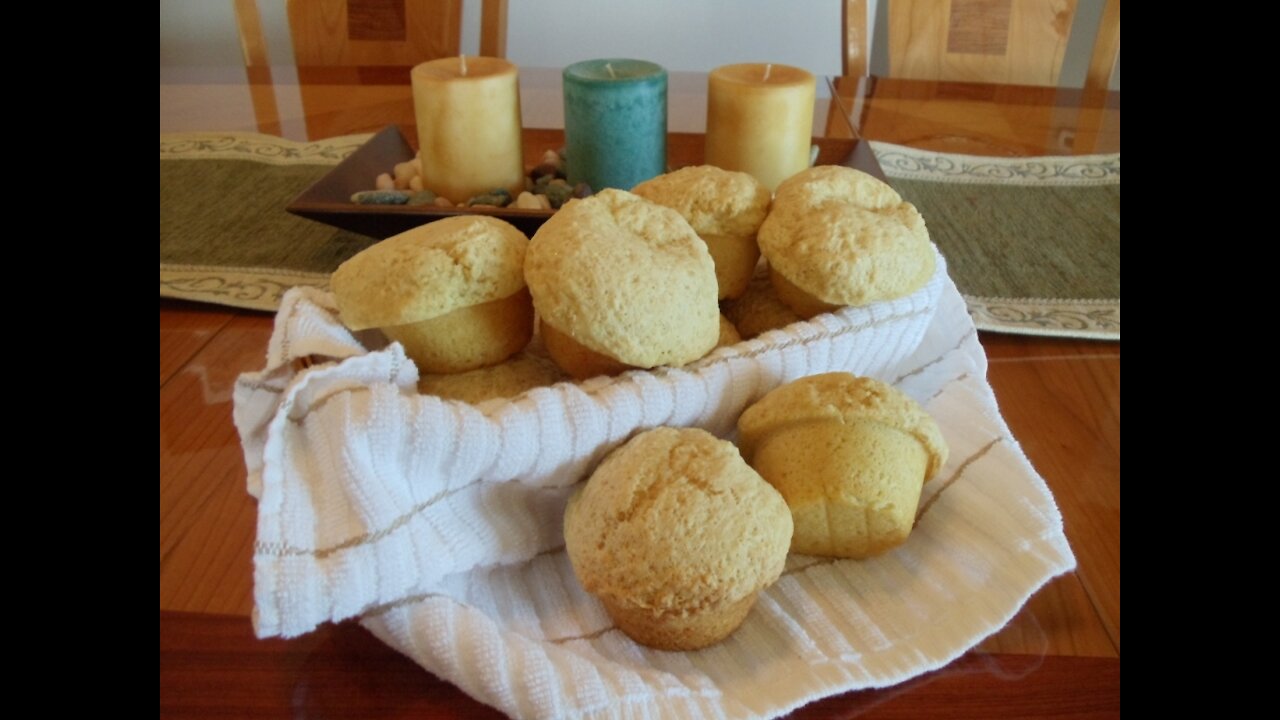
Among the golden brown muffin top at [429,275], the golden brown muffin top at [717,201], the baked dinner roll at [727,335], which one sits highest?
the golden brown muffin top at [717,201]

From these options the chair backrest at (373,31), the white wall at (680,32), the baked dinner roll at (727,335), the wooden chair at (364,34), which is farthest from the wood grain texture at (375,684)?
the white wall at (680,32)

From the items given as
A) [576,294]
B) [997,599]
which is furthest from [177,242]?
[997,599]

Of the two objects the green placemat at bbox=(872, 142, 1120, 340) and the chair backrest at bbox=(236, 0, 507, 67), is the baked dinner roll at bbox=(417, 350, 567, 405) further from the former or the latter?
the chair backrest at bbox=(236, 0, 507, 67)


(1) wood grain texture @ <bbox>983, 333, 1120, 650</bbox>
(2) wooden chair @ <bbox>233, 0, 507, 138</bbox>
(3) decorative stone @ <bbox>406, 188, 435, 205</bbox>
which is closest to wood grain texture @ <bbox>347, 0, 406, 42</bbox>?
(2) wooden chair @ <bbox>233, 0, 507, 138</bbox>

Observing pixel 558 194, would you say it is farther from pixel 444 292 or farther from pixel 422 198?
pixel 444 292

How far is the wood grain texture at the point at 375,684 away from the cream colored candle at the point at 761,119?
0.67 meters

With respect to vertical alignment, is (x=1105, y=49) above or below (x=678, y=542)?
above

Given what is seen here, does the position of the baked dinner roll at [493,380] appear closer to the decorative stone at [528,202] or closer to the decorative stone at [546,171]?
the decorative stone at [528,202]

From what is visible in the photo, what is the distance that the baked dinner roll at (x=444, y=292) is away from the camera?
22.1 inches


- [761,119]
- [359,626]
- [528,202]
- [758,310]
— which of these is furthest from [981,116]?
[359,626]

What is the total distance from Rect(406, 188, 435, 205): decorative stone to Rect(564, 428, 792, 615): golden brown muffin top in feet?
1.89

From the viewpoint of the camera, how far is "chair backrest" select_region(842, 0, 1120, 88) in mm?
1811

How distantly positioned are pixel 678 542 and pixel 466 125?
0.71 metres

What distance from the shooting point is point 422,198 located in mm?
989
